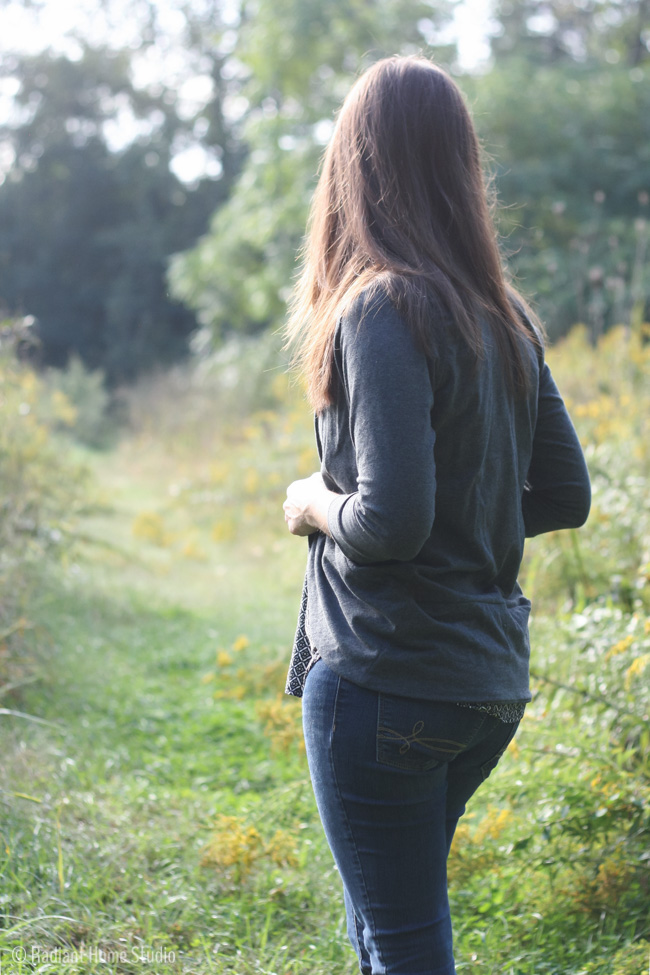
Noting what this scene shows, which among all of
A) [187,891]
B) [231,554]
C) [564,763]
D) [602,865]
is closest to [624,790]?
[602,865]

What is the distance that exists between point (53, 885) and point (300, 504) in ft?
4.46

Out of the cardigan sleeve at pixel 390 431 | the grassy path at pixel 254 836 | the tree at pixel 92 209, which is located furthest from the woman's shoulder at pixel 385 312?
the tree at pixel 92 209


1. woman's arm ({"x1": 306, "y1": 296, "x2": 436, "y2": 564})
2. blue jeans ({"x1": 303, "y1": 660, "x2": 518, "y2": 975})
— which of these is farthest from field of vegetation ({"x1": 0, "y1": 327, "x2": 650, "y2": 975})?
woman's arm ({"x1": 306, "y1": 296, "x2": 436, "y2": 564})

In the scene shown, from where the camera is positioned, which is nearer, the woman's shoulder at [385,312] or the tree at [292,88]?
the woman's shoulder at [385,312]

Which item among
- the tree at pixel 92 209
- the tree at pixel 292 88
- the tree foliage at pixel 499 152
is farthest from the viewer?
the tree at pixel 92 209

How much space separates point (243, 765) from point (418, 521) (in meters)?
2.48

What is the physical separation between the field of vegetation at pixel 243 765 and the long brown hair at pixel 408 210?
136 cm

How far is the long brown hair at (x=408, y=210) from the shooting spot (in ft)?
4.28

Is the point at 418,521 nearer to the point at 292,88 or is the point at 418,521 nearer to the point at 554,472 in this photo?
the point at 554,472

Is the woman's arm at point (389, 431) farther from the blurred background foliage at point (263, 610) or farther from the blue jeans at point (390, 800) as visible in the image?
the blurred background foliage at point (263, 610)

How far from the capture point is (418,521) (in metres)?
1.18

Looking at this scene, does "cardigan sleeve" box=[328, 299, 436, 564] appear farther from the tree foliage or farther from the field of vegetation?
the tree foliage

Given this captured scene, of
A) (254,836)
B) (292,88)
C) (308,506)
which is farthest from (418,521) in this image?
(292,88)

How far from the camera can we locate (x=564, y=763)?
2.51 metres
